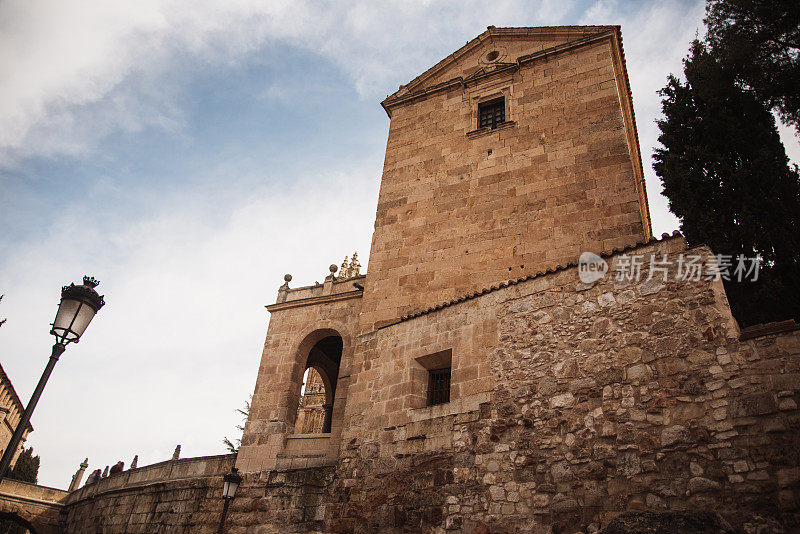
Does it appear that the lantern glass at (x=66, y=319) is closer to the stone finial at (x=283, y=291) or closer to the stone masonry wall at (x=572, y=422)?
the stone masonry wall at (x=572, y=422)

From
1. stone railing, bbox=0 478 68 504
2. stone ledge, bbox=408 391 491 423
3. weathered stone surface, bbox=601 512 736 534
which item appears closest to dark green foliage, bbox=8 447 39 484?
stone railing, bbox=0 478 68 504

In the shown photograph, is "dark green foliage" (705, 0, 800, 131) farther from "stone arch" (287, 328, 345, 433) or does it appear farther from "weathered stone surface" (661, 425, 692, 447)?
"stone arch" (287, 328, 345, 433)

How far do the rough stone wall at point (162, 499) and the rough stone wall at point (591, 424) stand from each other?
4.15 metres

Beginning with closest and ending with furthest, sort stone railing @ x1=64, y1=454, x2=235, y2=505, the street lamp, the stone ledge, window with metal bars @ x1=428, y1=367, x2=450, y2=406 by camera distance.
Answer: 1. the street lamp
2. the stone ledge
3. window with metal bars @ x1=428, y1=367, x2=450, y2=406
4. stone railing @ x1=64, y1=454, x2=235, y2=505

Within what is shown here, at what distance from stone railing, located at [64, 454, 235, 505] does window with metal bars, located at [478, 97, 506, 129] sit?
10.3 metres

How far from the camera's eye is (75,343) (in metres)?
5.68

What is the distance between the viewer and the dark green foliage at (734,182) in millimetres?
9625

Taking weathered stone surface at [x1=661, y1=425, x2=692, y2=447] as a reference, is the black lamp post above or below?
below

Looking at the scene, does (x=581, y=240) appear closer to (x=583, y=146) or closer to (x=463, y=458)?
(x=583, y=146)

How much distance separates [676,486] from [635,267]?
9.31 feet

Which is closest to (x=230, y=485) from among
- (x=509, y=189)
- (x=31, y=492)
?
(x=509, y=189)

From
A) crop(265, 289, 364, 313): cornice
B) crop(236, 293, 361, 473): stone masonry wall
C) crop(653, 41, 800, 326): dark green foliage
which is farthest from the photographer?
crop(265, 289, 364, 313): cornice

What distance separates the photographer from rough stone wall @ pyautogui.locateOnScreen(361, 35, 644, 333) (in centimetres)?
1094

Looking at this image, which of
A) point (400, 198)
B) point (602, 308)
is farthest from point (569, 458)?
point (400, 198)
